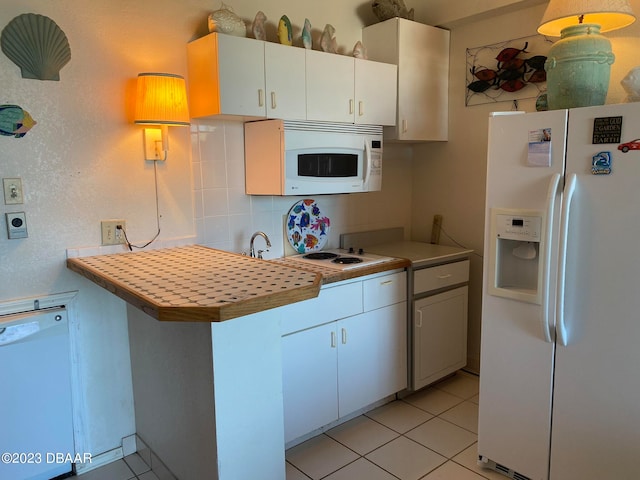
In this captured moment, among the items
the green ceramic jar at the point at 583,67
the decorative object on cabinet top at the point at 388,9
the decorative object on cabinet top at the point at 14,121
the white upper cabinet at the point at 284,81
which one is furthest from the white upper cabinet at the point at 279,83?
the green ceramic jar at the point at 583,67

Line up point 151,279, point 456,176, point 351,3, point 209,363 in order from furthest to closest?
point 456,176, point 351,3, point 151,279, point 209,363

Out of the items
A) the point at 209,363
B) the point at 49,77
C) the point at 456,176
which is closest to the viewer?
the point at 209,363

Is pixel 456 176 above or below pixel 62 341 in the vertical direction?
above

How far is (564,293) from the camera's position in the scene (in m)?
1.94

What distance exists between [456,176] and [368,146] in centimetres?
84

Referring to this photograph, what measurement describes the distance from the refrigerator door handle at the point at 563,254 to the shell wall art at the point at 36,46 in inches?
85.1

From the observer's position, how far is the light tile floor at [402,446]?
230 centimetres

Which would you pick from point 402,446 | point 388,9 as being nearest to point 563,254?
point 402,446

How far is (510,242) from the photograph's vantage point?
2.18 m

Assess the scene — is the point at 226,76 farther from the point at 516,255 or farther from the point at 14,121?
the point at 516,255

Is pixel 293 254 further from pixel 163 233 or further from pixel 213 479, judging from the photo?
pixel 213 479

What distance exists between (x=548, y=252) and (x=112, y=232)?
193 cm

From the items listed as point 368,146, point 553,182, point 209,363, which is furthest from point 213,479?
point 368,146

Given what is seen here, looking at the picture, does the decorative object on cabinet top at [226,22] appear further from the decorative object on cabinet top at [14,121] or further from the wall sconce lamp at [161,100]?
the decorative object on cabinet top at [14,121]
